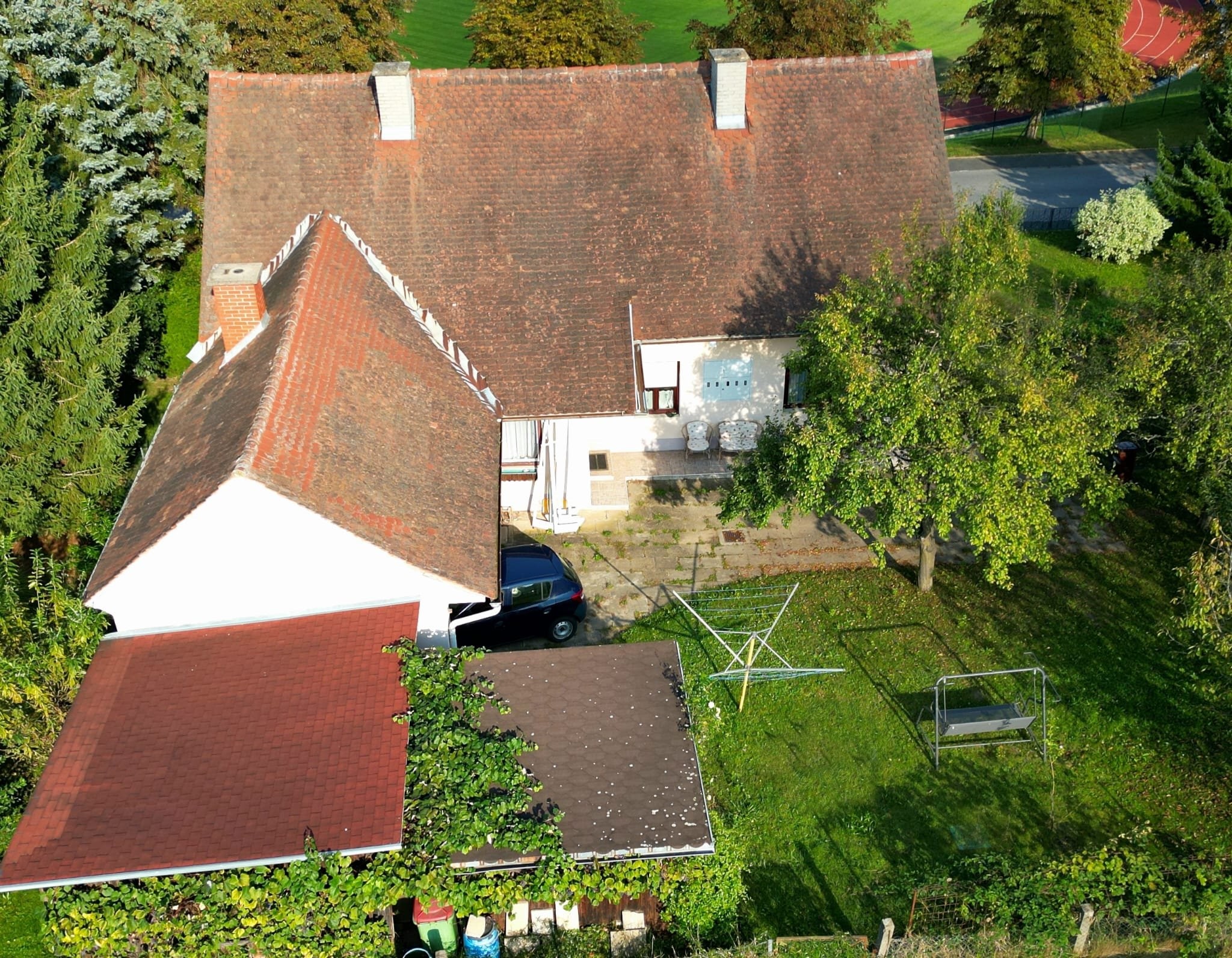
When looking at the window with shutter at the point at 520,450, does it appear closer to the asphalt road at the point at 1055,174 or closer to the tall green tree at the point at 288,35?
the tall green tree at the point at 288,35

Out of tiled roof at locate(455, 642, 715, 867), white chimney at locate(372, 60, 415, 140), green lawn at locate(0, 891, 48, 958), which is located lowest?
green lawn at locate(0, 891, 48, 958)

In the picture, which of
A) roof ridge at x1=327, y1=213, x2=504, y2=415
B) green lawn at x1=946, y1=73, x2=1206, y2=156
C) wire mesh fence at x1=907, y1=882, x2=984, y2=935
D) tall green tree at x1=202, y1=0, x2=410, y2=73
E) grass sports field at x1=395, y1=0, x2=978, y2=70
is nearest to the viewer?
wire mesh fence at x1=907, y1=882, x2=984, y2=935

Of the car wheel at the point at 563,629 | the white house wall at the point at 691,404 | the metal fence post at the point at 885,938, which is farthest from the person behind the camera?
the white house wall at the point at 691,404

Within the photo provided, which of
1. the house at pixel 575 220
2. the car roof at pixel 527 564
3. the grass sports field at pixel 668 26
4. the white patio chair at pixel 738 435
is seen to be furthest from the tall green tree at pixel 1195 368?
the grass sports field at pixel 668 26

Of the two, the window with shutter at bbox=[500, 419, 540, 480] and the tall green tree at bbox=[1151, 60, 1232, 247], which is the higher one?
the tall green tree at bbox=[1151, 60, 1232, 247]

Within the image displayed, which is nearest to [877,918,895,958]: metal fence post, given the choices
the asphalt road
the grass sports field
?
the asphalt road

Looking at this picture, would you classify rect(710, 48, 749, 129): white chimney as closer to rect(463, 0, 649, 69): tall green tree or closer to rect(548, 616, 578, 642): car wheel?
rect(463, 0, 649, 69): tall green tree

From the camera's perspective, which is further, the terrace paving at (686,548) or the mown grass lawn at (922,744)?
the terrace paving at (686,548)

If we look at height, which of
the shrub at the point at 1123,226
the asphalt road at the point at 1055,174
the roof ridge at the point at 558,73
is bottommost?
the shrub at the point at 1123,226
